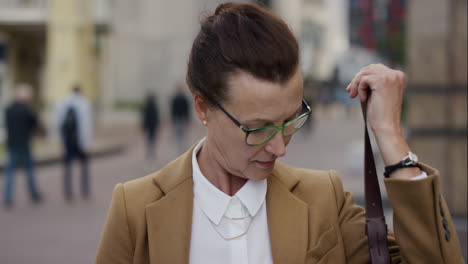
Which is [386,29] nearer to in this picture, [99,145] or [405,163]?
[99,145]

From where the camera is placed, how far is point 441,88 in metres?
6.09

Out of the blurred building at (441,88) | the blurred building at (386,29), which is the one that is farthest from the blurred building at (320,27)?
the blurred building at (441,88)

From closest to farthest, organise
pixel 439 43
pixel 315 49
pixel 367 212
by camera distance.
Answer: pixel 367 212, pixel 439 43, pixel 315 49

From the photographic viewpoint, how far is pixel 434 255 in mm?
1905

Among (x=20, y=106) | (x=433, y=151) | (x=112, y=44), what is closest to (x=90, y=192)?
(x=20, y=106)

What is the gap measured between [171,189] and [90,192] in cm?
974

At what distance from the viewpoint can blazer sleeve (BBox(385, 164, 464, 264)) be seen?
190 centimetres

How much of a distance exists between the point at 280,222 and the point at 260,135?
0.33 metres

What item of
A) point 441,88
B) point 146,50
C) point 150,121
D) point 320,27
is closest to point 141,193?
point 441,88

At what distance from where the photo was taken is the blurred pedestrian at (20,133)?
10.7 metres

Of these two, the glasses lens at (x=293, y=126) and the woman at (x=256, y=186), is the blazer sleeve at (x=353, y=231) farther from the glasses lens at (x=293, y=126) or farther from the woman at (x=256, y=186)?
the glasses lens at (x=293, y=126)

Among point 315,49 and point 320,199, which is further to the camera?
point 315,49

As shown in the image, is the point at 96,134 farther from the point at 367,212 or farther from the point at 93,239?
the point at 367,212

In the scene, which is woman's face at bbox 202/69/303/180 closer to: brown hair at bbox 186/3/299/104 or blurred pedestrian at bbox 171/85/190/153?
brown hair at bbox 186/3/299/104
